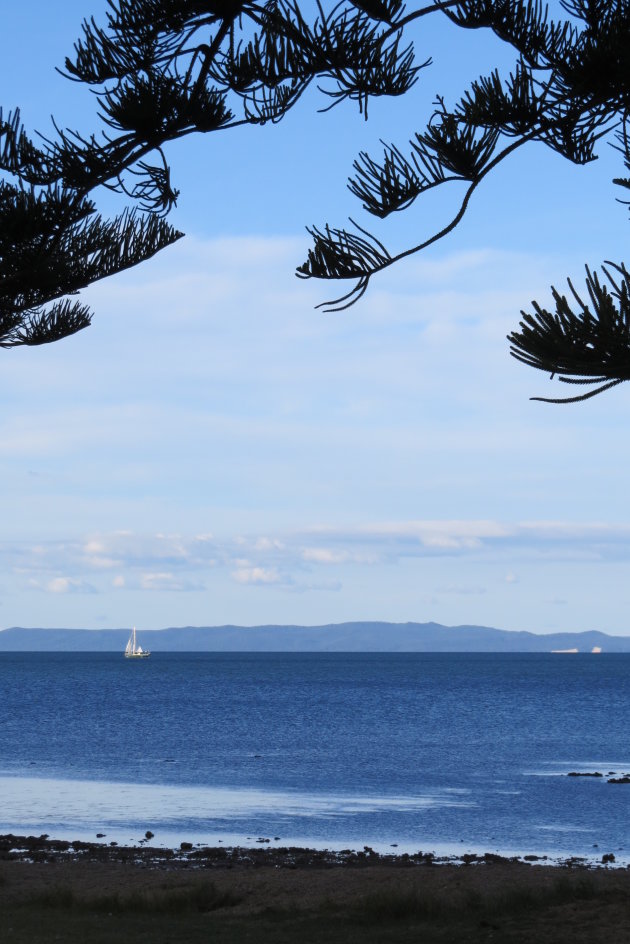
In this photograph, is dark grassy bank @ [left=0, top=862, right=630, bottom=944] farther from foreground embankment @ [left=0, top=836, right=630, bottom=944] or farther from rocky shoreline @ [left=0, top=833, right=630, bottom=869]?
rocky shoreline @ [left=0, top=833, right=630, bottom=869]

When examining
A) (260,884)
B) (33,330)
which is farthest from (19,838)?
(33,330)

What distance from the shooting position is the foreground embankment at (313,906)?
A: 1112cm

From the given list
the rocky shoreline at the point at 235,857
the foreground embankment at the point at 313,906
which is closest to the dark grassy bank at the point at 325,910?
the foreground embankment at the point at 313,906

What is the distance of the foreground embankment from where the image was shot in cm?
1112

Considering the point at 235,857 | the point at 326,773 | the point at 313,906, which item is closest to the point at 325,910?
the point at 313,906

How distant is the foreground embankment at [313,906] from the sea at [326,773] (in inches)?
249

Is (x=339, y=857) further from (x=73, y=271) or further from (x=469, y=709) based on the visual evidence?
(x=469, y=709)

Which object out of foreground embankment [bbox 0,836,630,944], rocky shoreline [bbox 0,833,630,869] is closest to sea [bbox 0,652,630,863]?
rocky shoreline [bbox 0,833,630,869]

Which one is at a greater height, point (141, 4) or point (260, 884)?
point (141, 4)

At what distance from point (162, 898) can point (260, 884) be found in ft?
7.57

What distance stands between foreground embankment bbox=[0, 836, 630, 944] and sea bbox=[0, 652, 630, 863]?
6.33m

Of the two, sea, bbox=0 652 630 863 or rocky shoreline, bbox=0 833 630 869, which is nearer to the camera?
rocky shoreline, bbox=0 833 630 869

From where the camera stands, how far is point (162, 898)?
13.3 m

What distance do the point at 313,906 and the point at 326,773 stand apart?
89.0 feet
